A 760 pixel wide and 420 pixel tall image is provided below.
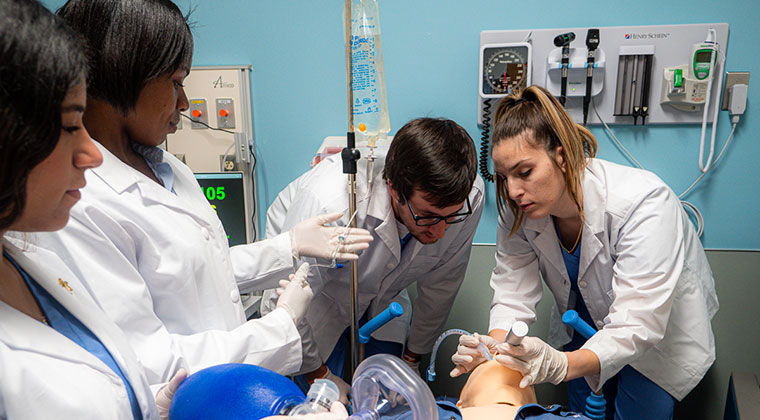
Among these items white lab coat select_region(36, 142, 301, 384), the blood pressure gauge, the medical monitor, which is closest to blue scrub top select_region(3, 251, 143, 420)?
white lab coat select_region(36, 142, 301, 384)

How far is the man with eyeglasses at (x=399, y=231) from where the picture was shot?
1283 millimetres

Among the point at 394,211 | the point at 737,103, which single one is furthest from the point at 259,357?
the point at 737,103

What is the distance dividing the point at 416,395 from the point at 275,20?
171 cm

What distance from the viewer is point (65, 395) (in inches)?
21.4

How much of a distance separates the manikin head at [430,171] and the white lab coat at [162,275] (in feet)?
1.61

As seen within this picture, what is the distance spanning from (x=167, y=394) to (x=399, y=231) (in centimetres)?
90

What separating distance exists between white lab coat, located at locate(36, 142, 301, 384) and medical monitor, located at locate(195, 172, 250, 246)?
103cm

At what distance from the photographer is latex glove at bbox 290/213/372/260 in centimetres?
125

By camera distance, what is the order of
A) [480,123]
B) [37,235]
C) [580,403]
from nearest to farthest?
[37,235], [580,403], [480,123]

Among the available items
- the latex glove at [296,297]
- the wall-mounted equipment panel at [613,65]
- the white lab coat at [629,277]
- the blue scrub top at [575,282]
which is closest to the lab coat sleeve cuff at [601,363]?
the white lab coat at [629,277]

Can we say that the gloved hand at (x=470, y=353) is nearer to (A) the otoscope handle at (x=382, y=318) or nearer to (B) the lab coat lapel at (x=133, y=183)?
(A) the otoscope handle at (x=382, y=318)

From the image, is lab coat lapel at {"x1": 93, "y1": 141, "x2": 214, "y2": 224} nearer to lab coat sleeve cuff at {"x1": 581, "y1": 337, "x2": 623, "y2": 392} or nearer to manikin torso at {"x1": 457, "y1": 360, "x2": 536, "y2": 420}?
manikin torso at {"x1": 457, "y1": 360, "x2": 536, "y2": 420}

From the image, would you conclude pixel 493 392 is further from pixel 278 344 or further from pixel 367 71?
pixel 367 71

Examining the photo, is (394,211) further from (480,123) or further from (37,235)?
(37,235)
